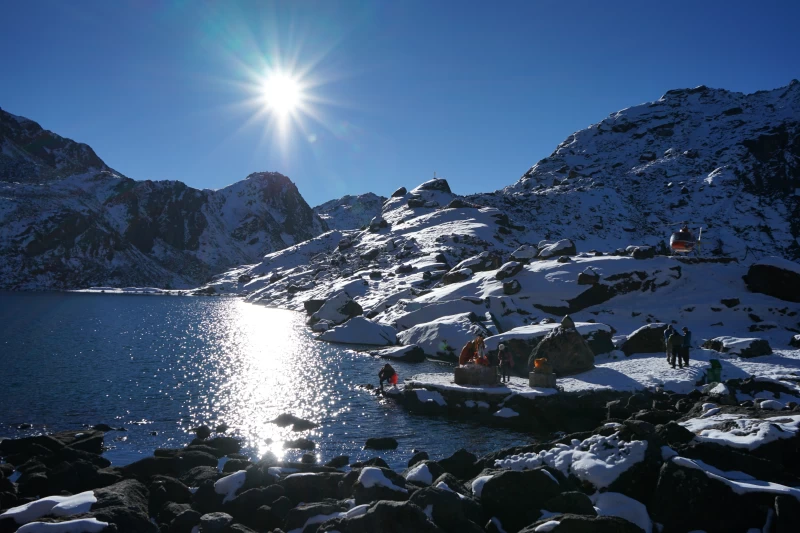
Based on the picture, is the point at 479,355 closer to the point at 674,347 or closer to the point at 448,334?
the point at 674,347

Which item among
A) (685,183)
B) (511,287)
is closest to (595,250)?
(511,287)

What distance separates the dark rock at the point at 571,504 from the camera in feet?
39.5

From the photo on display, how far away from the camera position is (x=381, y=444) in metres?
22.9

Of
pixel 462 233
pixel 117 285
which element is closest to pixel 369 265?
pixel 462 233

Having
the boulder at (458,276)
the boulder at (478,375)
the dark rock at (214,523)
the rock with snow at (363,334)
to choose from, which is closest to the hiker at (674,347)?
the boulder at (478,375)

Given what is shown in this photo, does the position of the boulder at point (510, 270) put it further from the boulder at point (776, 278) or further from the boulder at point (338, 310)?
the boulder at point (338, 310)

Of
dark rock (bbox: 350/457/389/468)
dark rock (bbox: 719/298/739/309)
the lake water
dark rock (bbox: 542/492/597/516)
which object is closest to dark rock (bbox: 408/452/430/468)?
the lake water

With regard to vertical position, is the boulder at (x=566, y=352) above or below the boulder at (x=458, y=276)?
below

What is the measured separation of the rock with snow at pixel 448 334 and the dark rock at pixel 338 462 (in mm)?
26694

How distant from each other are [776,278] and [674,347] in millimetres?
20757

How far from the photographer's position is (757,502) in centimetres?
1157

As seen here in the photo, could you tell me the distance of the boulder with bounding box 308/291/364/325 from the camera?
3034 inches

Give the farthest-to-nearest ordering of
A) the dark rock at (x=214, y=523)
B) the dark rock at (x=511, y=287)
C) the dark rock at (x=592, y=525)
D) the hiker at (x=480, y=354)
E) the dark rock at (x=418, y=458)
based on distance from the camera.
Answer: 1. the dark rock at (x=511, y=287)
2. the hiker at (x=480, y=354)
3. the dark rock at (x=418, y=458)
4. the dark rock at (x=214, y=523)
5. the dark rock at (x=592, y=525)

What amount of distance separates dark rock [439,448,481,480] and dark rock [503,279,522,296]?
3903 cm
